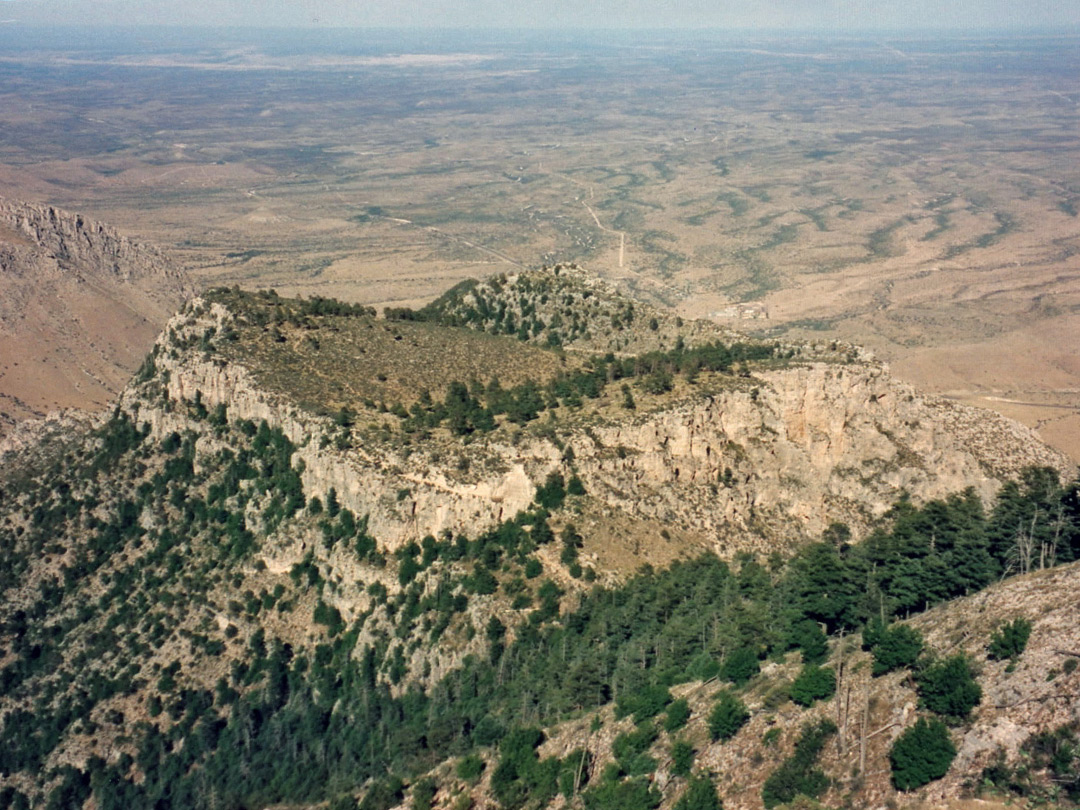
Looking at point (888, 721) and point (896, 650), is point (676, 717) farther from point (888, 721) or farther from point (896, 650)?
point (896, 650)

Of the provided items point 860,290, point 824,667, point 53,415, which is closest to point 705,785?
point 824,667

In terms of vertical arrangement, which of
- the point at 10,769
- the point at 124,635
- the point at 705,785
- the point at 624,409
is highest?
the point at 624,409

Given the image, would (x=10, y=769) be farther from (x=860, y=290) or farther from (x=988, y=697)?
(x=860, y=290)

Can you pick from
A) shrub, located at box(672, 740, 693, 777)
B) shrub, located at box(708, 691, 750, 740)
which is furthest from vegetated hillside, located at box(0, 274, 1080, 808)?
shrub, located at box(672, 740, 693, 777)

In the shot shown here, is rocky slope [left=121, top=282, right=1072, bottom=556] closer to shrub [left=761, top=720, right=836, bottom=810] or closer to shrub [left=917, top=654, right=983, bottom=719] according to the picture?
shrub [left=761, top=720, right=836, bottom=810]

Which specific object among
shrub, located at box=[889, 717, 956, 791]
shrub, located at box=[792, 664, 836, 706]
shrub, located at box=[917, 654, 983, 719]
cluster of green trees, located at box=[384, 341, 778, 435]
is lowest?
shrub, located at box=[792, 664, 836, 706]

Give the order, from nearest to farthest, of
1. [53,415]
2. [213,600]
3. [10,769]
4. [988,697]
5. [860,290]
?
[988,697] < [10,769] < [213,600] < [53,415] < [860,290]

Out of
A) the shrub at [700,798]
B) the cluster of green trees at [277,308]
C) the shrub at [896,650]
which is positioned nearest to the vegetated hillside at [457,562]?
the shrub at [896,650]
